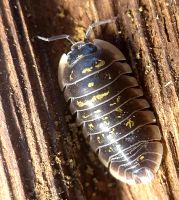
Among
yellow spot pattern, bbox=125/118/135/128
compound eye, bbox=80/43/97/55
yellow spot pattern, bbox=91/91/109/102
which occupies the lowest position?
yellow spot pattern, bbox=125/118/135/128

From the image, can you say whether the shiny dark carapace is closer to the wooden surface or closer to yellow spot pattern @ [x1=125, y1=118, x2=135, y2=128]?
yellow spot pattern @ [x1=125, y1=118, x2=135, y2=128]

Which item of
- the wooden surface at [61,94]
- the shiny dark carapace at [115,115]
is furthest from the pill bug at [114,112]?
the wooden surface at [61,94]

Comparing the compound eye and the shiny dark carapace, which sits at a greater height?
the compound eye

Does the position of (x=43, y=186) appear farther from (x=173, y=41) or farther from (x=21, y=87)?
(x=173, y=41)

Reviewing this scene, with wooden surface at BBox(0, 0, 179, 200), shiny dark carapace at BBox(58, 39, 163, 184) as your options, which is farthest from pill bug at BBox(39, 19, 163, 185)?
wooden surface at BBox(0, 0, 179, 200)

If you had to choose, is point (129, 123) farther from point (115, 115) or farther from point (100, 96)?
point (100, 96)

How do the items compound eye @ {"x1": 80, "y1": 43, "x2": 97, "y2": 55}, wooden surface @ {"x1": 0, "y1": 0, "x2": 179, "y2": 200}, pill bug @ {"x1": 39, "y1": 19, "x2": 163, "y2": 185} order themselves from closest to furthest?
wooden surface @ {"x1": 0, "y1": 0, "x2": 179, "y2": 200}, pill bug @ {"x1": 39, "y1": 19, "x2": 163, "y2": 185}, compound eye @ {"x1": 80, "y1": 43, "x2": 97, "y2": 55}

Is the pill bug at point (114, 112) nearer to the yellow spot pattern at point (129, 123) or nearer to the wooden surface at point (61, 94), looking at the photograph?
the yellow spot pattern at point (129, 123)
